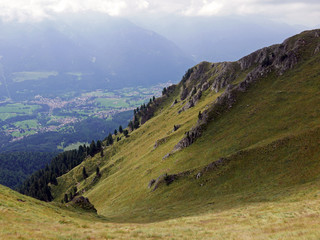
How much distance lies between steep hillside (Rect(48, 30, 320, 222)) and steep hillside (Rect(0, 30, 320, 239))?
0.30 metres

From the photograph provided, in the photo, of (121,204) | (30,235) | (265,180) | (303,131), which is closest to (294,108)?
(303,131)

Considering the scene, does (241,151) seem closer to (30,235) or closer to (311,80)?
(311,80)

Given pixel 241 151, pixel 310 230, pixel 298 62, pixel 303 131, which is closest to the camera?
pixel 310 230

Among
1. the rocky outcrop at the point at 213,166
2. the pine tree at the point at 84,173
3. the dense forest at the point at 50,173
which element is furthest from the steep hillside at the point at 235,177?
the dense forest at the point at 50,173

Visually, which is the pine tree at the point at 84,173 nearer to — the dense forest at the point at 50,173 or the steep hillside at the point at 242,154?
the dense forest at the point at 50,173

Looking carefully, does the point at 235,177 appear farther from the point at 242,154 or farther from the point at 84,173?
the point at 84,173

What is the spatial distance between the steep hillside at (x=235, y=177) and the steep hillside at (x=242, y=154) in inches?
11.7

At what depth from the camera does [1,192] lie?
34812mm

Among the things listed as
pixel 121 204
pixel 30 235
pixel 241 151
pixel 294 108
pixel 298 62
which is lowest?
pixel 121 204

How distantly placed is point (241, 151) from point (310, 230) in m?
42.8

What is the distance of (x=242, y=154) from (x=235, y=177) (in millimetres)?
7280

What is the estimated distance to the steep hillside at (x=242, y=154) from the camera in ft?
160

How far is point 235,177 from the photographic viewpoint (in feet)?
182

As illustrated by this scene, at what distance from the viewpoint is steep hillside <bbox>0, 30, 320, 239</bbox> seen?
25.2m
